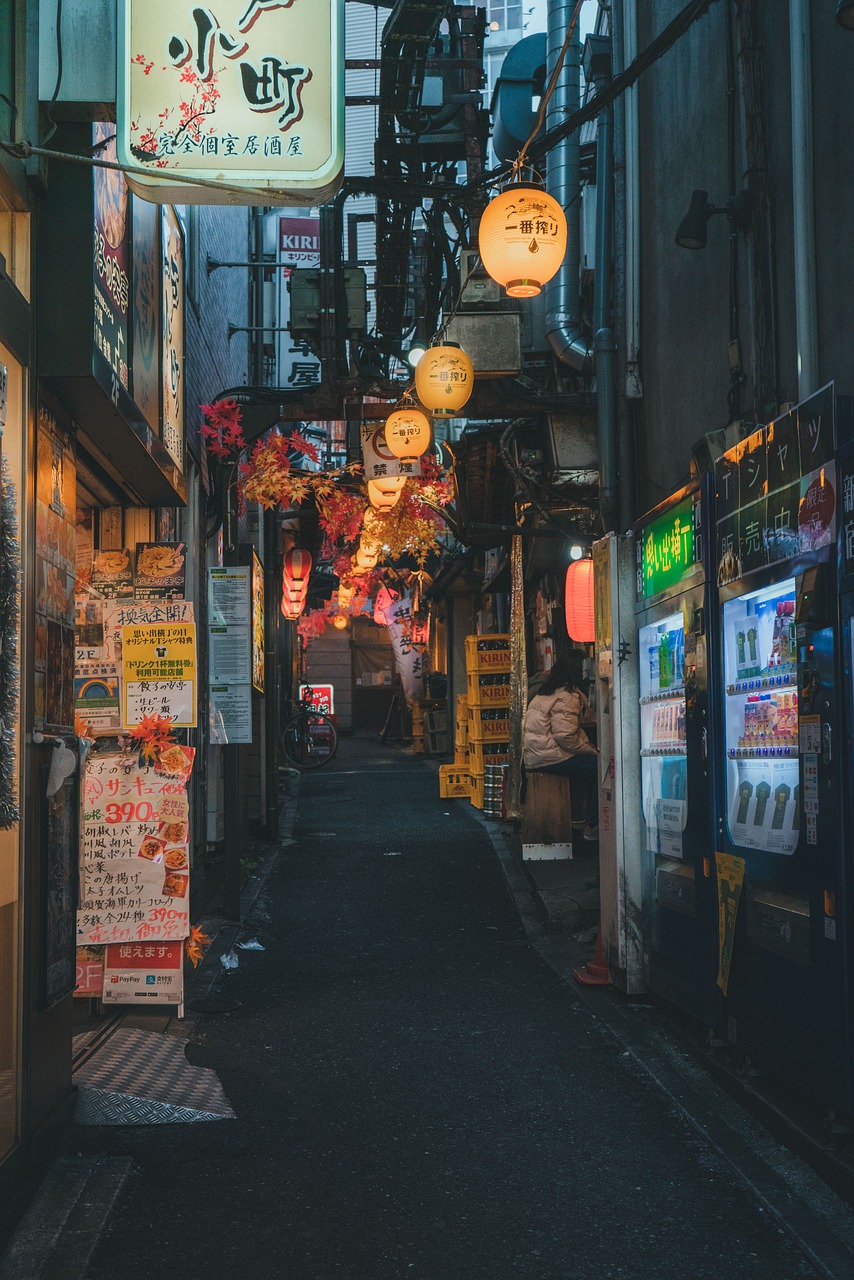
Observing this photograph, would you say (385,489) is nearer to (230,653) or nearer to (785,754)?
(230,653)

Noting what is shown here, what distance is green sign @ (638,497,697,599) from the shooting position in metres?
7.58

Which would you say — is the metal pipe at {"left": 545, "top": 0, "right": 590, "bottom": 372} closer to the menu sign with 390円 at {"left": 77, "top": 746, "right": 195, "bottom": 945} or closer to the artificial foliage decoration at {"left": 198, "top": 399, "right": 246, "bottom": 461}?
the artificial foliage decoration at {"left": 198, "top": 399, "right": 246, "bottom": 461}

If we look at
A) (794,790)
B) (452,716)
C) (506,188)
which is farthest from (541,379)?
(452,716)

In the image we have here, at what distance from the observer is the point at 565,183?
1264cm

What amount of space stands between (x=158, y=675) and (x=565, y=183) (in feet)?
24.5

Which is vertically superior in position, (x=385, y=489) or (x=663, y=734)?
(x=385, y=489)

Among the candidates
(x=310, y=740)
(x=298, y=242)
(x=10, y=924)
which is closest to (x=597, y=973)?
(x=10, y=924)

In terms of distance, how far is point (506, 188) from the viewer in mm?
8891

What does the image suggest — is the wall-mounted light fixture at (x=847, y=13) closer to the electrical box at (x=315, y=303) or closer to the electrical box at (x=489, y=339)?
the electrical box at (x=489, y=339)

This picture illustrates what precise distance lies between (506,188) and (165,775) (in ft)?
16.4

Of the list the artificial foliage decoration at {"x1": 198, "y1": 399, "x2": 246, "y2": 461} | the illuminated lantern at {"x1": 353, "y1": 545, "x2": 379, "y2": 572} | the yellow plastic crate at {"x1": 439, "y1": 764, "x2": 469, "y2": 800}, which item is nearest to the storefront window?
the artificial foliage decoration at {"x1": 198, "y1": 399, "x2": 246, "y2": 461}

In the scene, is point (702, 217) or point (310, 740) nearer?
point (702, 217)

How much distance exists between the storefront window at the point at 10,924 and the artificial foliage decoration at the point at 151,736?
2857 mm

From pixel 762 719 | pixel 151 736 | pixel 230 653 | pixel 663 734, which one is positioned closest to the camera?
pixel 762 719
